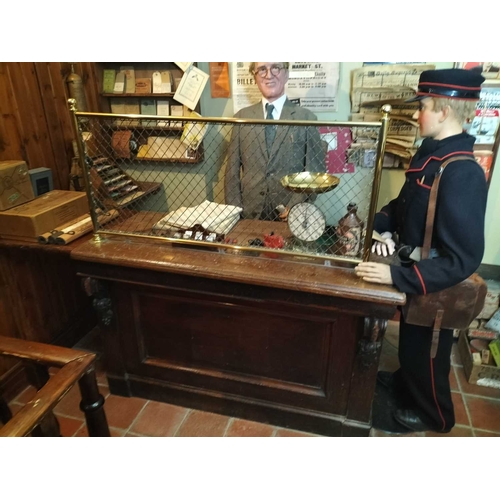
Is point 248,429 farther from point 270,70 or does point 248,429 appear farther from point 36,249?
point 270,70

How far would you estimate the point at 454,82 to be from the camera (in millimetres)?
1354

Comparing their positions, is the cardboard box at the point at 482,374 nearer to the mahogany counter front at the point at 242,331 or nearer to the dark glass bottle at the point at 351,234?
the mahogany counter front at the point at 242,331

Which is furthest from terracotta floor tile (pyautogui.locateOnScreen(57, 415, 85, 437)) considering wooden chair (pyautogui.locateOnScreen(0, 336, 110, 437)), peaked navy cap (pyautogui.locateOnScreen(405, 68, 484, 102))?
peaked navy cap (pyautogui.locateOnScreen(405, 68, 484, 102))

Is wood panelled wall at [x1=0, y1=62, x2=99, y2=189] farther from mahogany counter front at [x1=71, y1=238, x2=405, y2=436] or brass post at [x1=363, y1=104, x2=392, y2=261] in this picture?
brass post at [x1=363, y1=104, x2=392, y2=261]

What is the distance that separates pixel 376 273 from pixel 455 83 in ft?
2.27

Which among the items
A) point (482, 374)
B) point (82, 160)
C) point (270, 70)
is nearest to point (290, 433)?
point (482, 374)

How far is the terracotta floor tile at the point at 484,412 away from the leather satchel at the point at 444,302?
78cm

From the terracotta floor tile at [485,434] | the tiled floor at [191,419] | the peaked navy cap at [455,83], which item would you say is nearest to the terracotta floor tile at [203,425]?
the tiled floor at [191,419]

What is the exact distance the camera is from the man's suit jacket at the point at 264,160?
2.13 m

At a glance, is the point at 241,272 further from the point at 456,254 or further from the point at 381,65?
the point at 381,65

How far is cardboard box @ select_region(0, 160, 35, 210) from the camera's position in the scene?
1837 mm

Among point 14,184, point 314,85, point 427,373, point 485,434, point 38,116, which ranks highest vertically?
point 314,85

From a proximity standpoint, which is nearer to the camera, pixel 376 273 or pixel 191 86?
pixel 376 273

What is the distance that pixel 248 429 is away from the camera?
1.93 m
